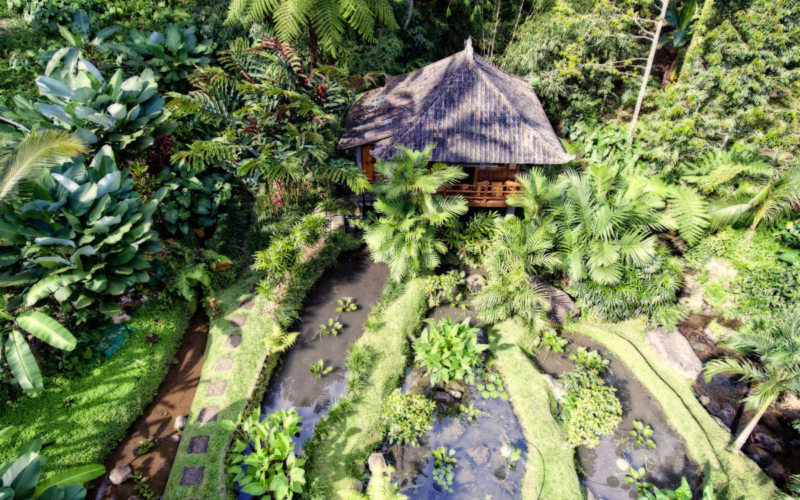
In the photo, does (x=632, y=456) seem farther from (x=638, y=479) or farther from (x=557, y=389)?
(x=557, y=389)

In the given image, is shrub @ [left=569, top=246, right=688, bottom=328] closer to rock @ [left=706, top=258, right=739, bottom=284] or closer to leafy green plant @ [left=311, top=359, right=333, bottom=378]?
rock @ [left=706, top=258, right=739, bottom=284]

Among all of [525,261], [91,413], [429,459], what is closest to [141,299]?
[91,413]

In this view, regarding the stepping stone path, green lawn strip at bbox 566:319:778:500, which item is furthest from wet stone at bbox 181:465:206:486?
green lawn strip at bbox 566:319:778:500

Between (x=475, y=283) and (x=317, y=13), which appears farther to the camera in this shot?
(x=475, y=283)

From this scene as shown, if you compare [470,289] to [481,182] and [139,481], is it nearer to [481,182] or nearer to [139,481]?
[481,182]

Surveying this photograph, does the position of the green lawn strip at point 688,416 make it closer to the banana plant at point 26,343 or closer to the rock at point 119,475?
the rock at point 119,475

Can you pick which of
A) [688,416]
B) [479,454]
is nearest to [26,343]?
[479,454]

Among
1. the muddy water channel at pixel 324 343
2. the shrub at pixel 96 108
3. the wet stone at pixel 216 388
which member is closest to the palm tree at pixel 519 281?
the muddy water channel at pixel 324 343
